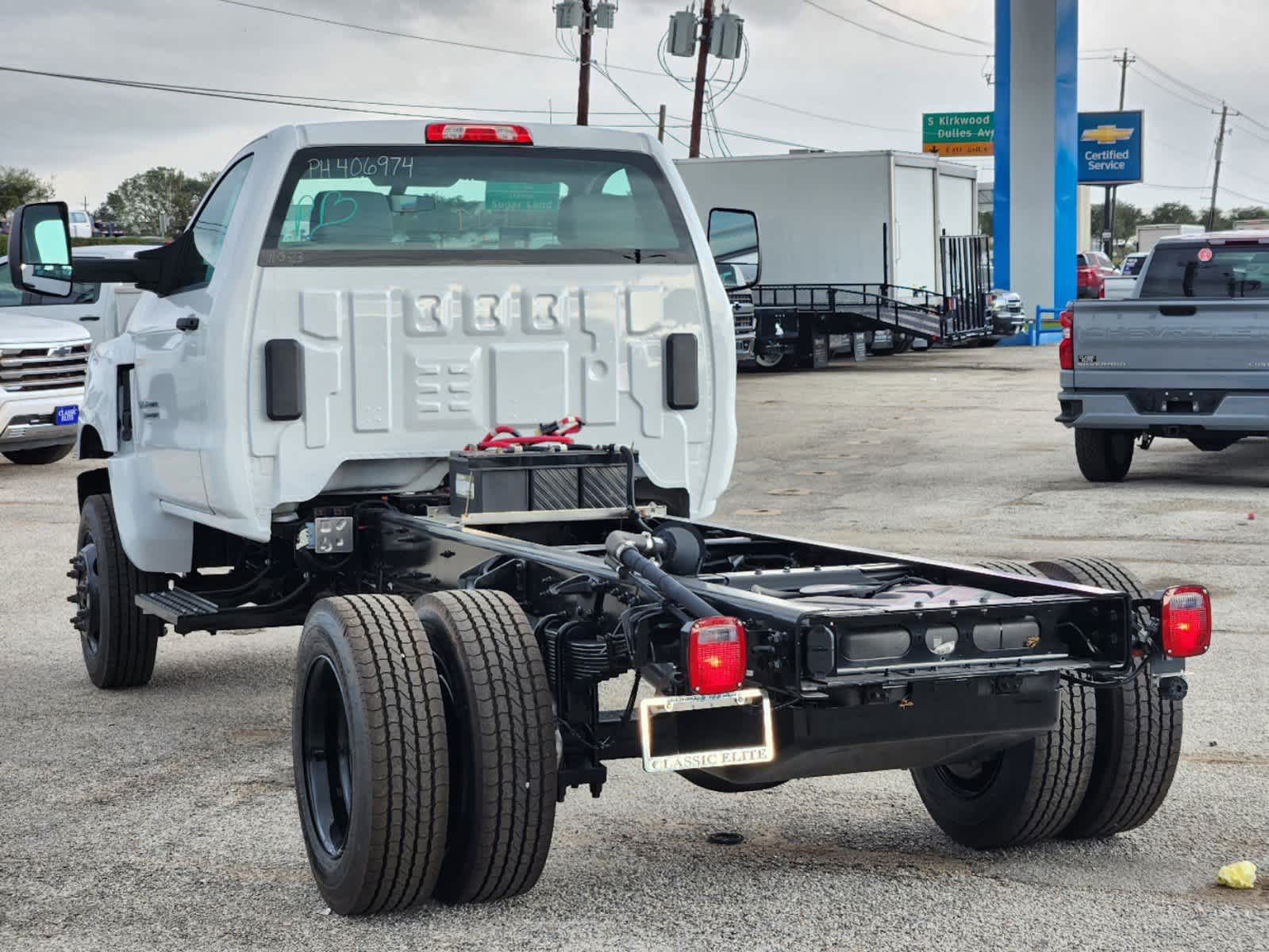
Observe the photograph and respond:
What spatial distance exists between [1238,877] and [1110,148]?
276ft

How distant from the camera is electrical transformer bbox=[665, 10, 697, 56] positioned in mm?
46719

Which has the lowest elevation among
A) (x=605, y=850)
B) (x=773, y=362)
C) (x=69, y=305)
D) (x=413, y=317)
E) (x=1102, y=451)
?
(x=605, y=850)

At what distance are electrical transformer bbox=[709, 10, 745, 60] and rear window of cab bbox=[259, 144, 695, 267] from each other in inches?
1647

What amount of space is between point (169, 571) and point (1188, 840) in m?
4.18

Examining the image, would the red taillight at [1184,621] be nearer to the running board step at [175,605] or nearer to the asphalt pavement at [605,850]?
the asphalt pavement at [605,850]

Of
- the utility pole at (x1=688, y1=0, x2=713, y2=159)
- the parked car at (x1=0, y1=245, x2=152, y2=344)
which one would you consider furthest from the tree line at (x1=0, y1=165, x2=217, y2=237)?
the parked car at (x1=0, y1=245, x2=152, y2=344)

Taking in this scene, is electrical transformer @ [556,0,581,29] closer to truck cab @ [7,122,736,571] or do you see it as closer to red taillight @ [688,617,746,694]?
truck cab @ [7,122,736,571]

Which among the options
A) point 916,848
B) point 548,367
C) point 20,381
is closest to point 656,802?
point 916,848

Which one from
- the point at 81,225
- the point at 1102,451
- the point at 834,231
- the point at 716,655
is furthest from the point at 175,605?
the point at 834,231

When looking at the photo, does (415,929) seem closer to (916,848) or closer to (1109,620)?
(916,848)

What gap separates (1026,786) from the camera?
477 centimetres

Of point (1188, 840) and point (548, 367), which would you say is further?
point (548, 367)

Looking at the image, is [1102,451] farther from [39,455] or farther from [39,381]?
[39,455]

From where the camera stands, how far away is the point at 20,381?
16406 millimetres
